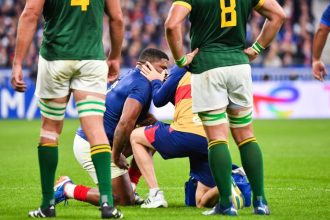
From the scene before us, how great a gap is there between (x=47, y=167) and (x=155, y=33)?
70.6ft

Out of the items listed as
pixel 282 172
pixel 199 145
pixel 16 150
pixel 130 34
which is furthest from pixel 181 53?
pixel 130 34

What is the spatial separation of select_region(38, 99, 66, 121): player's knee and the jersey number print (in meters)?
1.57

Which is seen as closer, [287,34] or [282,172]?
[282,172]

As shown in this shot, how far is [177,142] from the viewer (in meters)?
8.55

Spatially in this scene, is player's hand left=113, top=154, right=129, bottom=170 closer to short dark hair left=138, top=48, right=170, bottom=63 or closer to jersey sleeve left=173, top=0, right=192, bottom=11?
short dark hair left=138, top=48, right=170, bottom=63

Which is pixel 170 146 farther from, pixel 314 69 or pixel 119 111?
pixel 314 69

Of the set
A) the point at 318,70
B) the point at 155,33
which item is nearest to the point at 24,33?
the point at 318,70

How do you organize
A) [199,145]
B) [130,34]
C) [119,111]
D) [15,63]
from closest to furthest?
[15,63], [199,145], [119,111], [130,34]

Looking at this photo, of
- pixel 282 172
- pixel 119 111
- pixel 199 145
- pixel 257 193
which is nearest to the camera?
pixel 257 193

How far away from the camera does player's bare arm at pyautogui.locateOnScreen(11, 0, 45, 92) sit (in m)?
7.05

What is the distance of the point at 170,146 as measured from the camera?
8594 mm

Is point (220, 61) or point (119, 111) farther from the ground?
point (220, 61)

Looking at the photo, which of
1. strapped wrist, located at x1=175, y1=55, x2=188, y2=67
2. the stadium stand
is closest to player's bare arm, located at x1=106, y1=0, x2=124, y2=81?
strapped wrist, located at x1=175, y1=55, x2=188, y2=67

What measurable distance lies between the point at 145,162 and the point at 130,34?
65.7 feet
